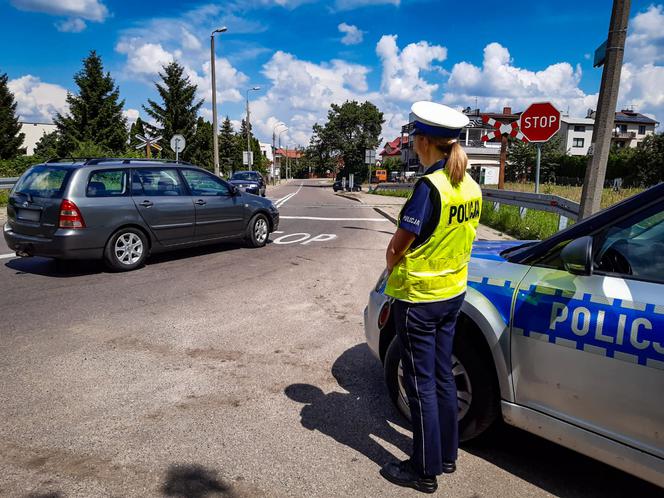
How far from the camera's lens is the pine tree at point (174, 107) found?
46.2 m

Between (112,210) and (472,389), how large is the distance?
624 centimetres

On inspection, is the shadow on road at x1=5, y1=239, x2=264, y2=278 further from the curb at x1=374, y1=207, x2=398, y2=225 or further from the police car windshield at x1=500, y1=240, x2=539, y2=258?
the curb at x1=374, y1=207, x2=398, y2=225

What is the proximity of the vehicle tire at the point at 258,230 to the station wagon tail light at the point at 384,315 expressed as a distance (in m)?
6.81

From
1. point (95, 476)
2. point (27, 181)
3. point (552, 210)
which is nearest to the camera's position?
point (95, 476)

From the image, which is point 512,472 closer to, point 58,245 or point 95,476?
point 95,476

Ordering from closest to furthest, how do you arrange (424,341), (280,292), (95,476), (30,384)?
1. (424,341)
2. (95,476)
3. (30,384)
4. (280,292)

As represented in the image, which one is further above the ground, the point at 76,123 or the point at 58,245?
the point at 76,123

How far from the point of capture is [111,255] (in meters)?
7.26

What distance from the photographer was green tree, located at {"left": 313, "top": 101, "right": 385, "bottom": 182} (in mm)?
80688

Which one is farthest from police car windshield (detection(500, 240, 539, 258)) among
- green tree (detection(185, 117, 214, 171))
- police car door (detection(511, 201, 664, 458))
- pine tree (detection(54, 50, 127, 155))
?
green tree (detection(185, 117, 214, 171))

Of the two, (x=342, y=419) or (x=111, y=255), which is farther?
(x=111, y=255)

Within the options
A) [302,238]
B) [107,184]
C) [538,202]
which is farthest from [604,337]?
[538,202]

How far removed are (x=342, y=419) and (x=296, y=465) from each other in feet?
1.94

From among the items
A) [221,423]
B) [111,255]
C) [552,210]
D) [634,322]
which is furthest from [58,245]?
[552,210]
